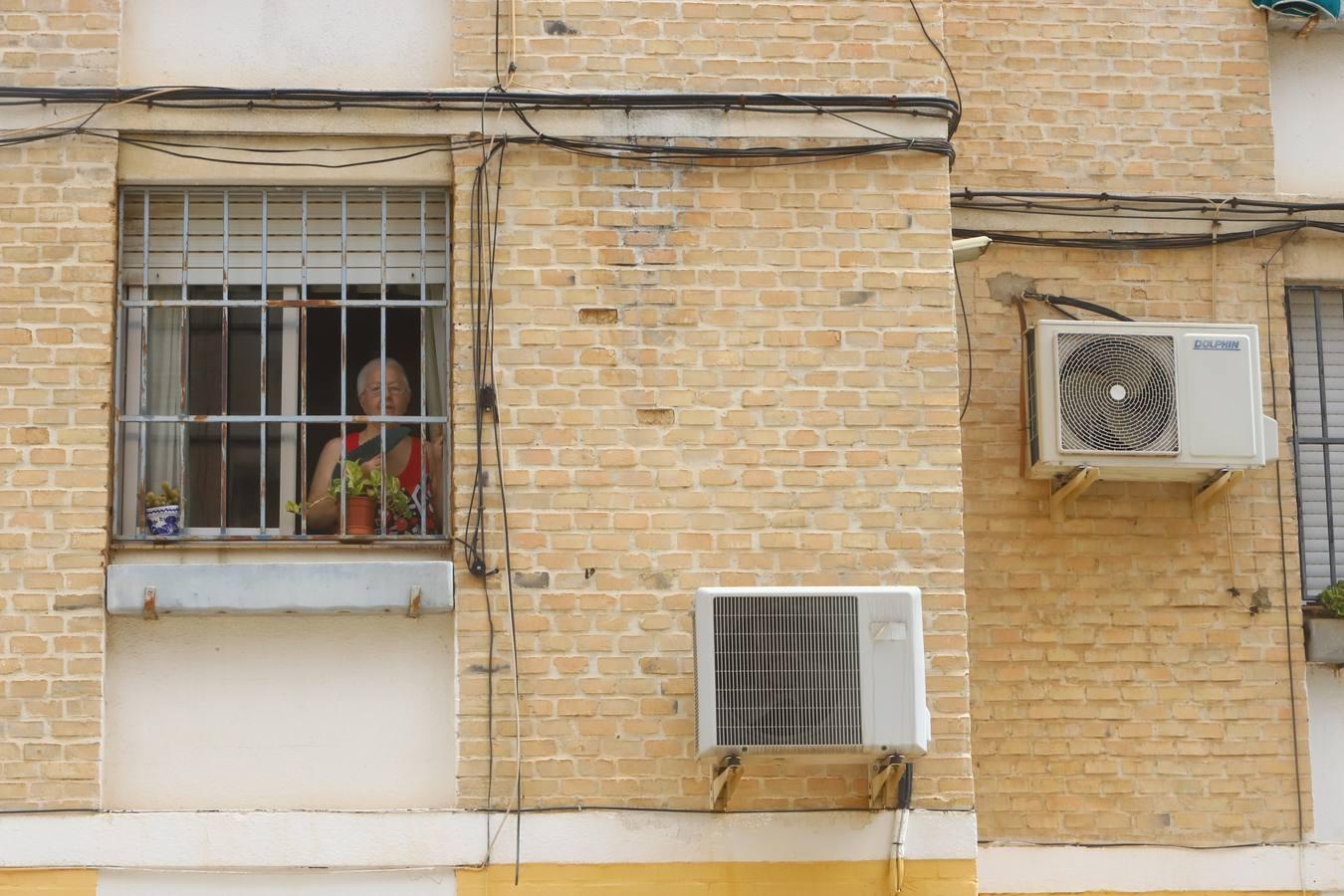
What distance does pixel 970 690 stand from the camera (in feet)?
27.3

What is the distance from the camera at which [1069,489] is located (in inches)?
326

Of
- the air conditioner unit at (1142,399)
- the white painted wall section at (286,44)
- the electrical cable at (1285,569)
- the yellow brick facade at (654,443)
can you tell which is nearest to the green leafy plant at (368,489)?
the yellow brick facade at (654,443)

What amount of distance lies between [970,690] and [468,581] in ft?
8.59

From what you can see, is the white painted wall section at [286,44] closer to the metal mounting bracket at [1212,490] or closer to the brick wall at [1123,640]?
the brick wall at [1123,640]

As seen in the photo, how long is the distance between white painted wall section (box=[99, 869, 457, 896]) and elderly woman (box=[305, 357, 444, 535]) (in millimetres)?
1418

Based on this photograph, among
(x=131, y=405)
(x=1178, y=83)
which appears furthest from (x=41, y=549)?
(x=1178, y=83)

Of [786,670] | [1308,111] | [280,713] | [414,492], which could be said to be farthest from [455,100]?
[1308,111]

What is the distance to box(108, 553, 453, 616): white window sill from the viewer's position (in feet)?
22.9

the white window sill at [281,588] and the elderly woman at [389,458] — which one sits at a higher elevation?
the elderly woman at [389,458]

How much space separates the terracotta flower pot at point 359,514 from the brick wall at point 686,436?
424 mm

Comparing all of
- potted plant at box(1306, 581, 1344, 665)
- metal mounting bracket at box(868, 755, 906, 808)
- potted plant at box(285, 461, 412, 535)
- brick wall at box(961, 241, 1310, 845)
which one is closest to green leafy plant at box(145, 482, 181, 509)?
potted plant at box(285, 461, 412, 535)

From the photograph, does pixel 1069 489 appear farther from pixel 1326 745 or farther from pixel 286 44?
pixel 286 44

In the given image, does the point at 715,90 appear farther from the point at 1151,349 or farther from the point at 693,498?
the point at 1151,349

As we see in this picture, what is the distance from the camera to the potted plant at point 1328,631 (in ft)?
27.5
